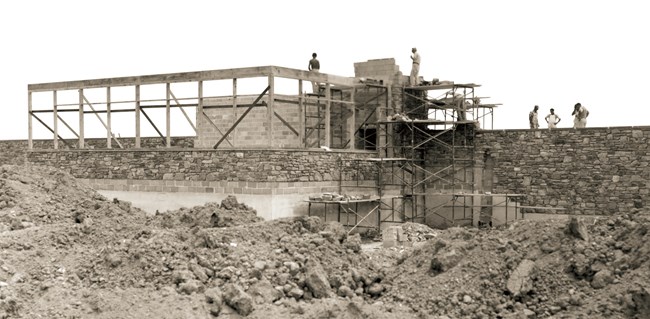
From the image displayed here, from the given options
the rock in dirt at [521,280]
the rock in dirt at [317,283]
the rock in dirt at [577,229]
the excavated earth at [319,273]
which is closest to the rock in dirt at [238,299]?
the excavated earth at [319,273]

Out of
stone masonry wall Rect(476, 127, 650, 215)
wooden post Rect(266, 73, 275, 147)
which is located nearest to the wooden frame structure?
wooden post Rect(266, 73, 275, 147)

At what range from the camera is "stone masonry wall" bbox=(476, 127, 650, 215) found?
23250 mm

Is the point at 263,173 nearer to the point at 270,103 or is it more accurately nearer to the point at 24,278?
the point at 270,103

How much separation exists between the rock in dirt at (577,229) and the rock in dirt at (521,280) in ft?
3.08

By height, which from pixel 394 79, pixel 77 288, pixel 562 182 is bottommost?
pixel 77 288

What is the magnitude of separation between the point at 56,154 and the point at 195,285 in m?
16.1

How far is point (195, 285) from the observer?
13594mm

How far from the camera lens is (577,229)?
13.1 metres

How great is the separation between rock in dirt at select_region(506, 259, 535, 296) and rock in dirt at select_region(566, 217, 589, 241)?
938mm

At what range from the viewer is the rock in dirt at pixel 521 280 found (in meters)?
12.6

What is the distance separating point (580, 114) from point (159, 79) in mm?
14158

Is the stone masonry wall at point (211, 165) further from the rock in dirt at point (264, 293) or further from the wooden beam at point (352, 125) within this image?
the rock in dirt at point (264, 293)

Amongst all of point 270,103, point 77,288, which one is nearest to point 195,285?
point 77,288

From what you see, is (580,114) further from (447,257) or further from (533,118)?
(447,257)
